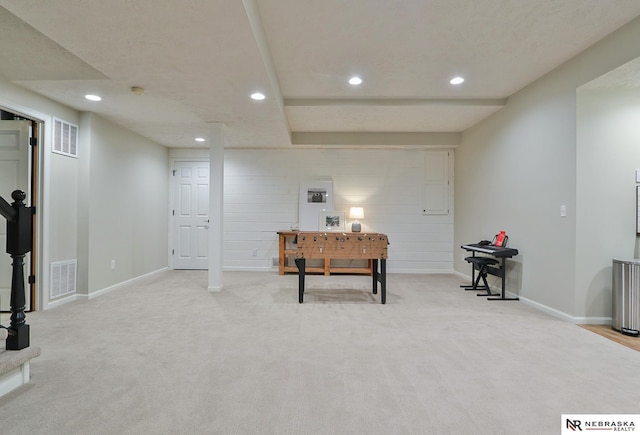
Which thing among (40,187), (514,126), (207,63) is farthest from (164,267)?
(514,126)

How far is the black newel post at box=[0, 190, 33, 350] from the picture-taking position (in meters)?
2.12

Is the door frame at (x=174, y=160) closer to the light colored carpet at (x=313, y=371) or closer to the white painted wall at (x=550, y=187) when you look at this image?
the light colored carpet at (x=313, y=371)

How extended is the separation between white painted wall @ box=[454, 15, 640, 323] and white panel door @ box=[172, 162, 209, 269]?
530 centimetres

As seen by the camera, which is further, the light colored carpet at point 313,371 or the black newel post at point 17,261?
the black newel post at point 17,261

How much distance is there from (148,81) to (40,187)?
6.38 feet

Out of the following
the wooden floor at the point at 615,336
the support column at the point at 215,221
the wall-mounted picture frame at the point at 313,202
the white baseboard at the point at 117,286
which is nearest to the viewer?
the wooden floor at the point at 615,336

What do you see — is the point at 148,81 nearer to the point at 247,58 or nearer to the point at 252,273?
the point at 247,58

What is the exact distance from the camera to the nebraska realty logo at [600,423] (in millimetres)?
1693

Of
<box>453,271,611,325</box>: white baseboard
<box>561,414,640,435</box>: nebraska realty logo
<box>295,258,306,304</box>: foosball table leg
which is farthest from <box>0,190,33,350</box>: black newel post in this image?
<box>453,271,611,325</box>: white baseboard

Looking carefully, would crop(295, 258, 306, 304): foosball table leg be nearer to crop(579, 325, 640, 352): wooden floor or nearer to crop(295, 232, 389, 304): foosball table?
crop(295, 232, 389, 304): foosball table

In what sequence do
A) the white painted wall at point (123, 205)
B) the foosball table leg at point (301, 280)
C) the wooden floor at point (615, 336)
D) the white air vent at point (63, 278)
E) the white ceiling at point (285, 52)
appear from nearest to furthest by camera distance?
the white ceiling at point (285, 52) → the wooden floor at point (615, 336) → the white air vent at point (63, 278) → the foosball table leg at point (301, 280) → the white painted wall at point (123, 205)

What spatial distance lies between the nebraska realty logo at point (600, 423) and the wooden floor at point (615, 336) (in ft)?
4.49

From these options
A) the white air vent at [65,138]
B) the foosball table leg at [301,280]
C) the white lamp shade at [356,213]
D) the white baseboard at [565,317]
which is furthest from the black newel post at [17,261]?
the white lamp shade at [356,213]

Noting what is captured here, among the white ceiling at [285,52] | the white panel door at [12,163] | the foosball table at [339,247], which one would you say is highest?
the white ceiling at [285,52]
